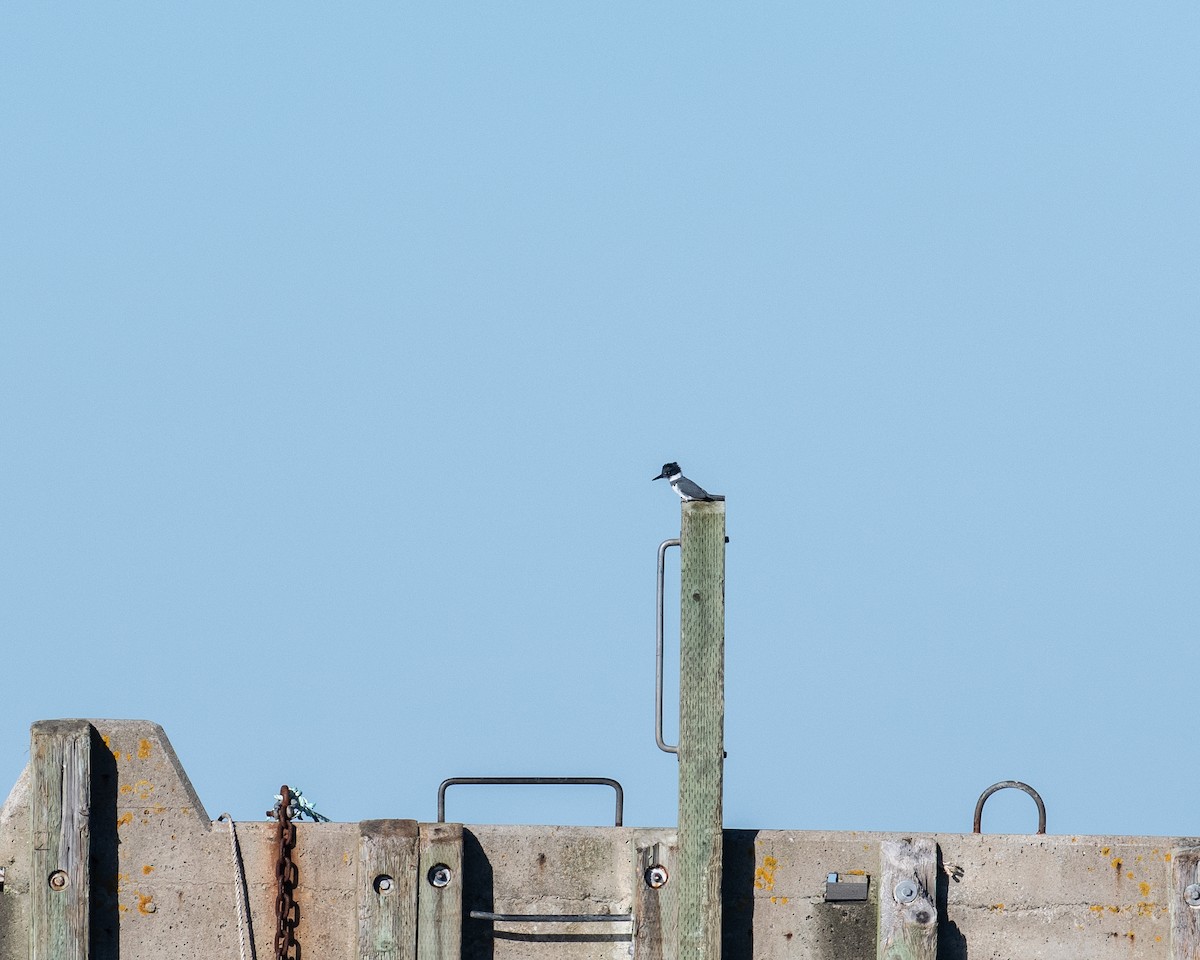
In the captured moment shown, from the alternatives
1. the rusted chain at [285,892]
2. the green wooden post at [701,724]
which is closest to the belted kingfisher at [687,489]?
the green wooden post at [701,724]

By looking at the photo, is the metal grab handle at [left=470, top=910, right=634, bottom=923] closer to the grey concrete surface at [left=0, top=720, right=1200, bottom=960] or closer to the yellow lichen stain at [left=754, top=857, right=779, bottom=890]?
the grey concrete surface at [left=0, top=720, right=1200, bottom=960]

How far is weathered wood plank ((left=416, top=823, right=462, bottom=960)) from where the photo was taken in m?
10.4

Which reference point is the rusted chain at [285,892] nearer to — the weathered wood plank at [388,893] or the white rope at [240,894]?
the white rope at [240,894]

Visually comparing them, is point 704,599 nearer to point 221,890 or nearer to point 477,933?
point 477,933

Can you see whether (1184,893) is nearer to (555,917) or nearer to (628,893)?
(628,893)

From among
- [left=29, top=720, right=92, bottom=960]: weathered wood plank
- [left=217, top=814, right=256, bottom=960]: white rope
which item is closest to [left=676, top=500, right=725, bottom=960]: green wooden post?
[left=217, top=814, right=256, bottom=960]: white rope

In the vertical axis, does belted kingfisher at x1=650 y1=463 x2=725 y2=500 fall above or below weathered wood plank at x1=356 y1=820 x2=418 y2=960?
above

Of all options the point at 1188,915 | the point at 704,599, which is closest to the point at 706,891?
the point at 704,599

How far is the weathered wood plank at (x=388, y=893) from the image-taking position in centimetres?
1038

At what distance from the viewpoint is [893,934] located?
1027 centimetres

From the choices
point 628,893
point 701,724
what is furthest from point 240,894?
point 701,724

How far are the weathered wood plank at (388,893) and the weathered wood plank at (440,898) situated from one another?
4 cm

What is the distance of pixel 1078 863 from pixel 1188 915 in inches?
21.7

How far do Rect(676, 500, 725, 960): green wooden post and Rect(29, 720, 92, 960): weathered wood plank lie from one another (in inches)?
111
